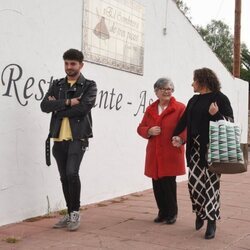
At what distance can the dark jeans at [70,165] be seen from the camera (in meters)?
5.11

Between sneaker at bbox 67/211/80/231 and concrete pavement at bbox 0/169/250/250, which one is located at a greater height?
sneaker at bbox 67/211/80/231

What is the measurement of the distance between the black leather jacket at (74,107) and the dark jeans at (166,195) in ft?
3.49

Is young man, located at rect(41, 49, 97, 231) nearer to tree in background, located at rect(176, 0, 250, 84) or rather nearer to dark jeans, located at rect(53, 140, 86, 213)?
dark jeans, located at rect(53, 140, 86, 213)

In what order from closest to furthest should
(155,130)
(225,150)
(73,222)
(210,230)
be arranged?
(225,150)
(210,230)
(73,222)
(155,130)

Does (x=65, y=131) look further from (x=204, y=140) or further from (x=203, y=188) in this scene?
(x=203, y=188)

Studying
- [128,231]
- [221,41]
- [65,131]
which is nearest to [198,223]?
[128,231]

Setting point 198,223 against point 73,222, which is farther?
point 198,223

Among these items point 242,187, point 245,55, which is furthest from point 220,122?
point 245,55

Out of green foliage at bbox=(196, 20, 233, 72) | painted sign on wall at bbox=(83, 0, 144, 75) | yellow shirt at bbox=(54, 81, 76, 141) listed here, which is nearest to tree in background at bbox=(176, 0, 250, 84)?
green foliage at bbox=(196, 20, 233, 72)

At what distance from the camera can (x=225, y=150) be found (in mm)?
4793

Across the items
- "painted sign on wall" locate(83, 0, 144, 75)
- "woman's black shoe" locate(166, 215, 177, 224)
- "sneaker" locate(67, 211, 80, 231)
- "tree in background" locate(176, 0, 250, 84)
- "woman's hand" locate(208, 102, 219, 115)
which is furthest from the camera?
"tree in background" locate(176, 0, 250, 84)

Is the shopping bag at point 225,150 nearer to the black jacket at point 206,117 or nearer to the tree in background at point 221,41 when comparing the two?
the black jacket at point 206,117

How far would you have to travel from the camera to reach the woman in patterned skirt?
5047mm

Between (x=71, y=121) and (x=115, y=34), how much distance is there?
2.46 m
